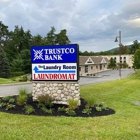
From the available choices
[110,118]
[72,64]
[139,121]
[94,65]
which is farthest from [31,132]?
[94,65]

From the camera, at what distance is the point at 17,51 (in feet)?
185

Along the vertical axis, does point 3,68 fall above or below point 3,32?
below

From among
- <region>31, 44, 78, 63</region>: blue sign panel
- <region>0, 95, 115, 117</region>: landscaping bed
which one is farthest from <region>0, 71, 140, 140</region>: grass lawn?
<region>31, 44, 78, 63</region>: blue sign panel

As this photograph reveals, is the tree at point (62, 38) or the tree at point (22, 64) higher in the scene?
the tree at point (62, 38)

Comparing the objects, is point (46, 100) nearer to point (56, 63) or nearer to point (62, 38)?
point (56, 63)

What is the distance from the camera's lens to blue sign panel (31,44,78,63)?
8758 millimetres

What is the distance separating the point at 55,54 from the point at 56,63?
0.45 metres

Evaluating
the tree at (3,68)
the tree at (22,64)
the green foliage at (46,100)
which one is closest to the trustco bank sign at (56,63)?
the green foliage at (46,100)

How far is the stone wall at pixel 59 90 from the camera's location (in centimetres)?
874

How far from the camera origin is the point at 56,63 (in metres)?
9.01

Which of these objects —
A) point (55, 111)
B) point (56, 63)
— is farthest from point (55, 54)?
point (55, 111)

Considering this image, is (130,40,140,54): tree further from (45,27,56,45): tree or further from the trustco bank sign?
the trustco bank sign

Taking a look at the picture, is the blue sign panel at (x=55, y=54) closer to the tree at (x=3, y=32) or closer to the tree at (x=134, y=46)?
the tree at (x=3, y=32)

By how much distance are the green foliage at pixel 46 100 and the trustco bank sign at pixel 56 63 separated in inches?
36.9
